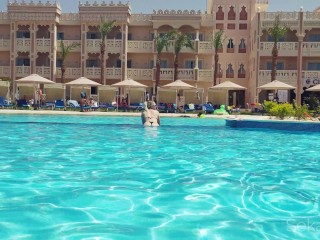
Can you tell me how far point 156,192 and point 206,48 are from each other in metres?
34.8

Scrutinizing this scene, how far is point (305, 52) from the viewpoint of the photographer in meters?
38.2

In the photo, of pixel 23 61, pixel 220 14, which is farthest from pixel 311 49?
pixel 23 61

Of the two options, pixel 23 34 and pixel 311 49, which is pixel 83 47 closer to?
pixel 23 34

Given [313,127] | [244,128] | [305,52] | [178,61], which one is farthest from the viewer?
[178,61]

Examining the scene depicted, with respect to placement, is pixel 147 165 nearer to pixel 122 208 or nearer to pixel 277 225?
pixel 122 208

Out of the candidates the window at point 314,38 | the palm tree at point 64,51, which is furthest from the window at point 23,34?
the window at point 314,38

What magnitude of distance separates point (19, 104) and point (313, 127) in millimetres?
20807

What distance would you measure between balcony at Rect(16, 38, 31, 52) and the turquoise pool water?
30.9m

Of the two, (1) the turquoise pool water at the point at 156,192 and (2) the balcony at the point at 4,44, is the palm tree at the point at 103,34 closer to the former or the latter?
(2) the balcony at the point at 4,44

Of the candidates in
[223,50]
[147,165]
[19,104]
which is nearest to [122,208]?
[147,165]

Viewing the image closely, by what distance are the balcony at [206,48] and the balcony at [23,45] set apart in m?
16.1

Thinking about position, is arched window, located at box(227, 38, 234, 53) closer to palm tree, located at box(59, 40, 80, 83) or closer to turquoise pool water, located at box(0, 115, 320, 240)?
palm tree, located at box(59, 40, 80, 83)

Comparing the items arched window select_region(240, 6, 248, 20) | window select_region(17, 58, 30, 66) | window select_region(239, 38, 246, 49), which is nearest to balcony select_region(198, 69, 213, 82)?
window select_region(239, 38, 246, 49)

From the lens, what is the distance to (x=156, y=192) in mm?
6184
